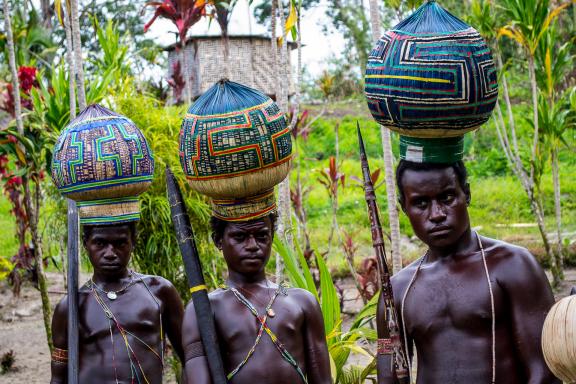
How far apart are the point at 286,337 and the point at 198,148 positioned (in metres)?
0.78

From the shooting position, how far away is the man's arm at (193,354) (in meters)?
3.00

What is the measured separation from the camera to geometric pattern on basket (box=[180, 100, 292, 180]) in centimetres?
305

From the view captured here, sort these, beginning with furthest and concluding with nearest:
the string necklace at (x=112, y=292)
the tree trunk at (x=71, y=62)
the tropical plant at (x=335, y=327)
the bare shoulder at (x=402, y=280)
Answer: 1. the tree trunk at (x=71, y=62)
2. the tropical plant at (x=335, y=327)
3. the string necklace at (x=112, y=292)
4. the bare shoulder at (x=402, y=280)

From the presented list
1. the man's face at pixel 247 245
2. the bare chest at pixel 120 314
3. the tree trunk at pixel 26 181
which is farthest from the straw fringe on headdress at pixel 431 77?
the tree trunk at pixel 26 181

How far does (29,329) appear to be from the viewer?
28.3 feet

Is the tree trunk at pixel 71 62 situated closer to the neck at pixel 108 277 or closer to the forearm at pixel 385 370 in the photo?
the neck at pixel 108 277

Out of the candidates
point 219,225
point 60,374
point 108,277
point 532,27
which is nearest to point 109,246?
point 108,277

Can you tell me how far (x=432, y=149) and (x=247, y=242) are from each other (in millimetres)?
808

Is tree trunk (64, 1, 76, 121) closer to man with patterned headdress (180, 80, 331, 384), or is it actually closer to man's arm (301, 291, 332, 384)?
man with patterned headdress (180, 80, 331, 384)

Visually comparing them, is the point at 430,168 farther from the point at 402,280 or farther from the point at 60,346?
the point at 60,346

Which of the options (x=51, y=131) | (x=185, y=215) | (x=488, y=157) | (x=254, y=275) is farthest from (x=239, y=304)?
(x=488, y=157)

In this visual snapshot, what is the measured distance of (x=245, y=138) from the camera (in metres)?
3.07

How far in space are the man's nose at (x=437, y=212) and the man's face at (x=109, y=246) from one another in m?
1.69

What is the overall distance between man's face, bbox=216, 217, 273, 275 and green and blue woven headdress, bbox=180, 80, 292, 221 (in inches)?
Result: 1.4
